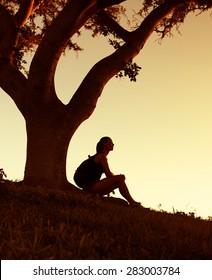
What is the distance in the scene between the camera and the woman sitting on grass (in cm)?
1133

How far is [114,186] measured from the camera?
11398 mm

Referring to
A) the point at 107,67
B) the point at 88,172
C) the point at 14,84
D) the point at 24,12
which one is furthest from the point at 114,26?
the point at 88,172

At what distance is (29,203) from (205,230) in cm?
283

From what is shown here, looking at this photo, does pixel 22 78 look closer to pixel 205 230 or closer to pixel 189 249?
pixel 205 230


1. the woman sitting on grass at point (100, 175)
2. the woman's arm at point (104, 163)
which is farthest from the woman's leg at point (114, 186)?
the woman's arm at point (104, 163)

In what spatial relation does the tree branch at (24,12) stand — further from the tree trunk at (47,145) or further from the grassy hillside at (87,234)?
the grassy hillside at (87,234)

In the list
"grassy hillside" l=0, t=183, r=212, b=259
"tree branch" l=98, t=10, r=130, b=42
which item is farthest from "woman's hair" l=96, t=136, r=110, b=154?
"tree branch" l=98, t=10, r=130, b=42

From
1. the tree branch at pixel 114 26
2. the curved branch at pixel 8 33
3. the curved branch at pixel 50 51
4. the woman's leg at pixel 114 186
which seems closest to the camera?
the woman's leg at pixel 114 186

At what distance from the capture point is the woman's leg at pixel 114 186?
11294mm

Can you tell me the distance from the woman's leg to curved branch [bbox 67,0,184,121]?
1.66 m

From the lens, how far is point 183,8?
15.0 meters
